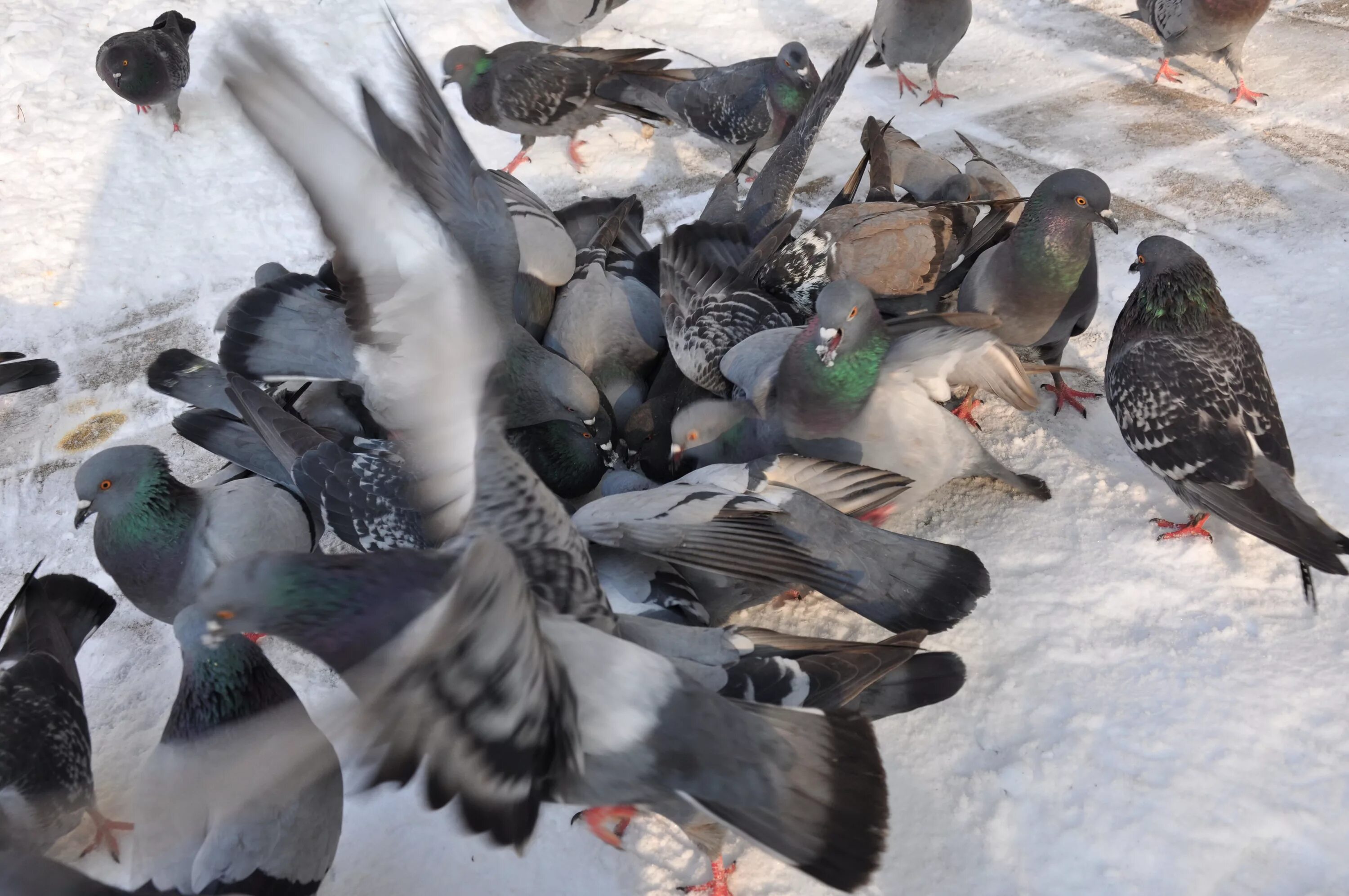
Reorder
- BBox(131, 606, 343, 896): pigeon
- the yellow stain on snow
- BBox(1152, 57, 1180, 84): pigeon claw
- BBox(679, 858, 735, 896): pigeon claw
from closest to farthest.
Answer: BBox(131, 606, 343, 896): pigeon < BBox(679, 858, 735, 896): pigeon claw < the yellow stain on snow < BBox(1152, 57, 1180, 84): pigeon claw

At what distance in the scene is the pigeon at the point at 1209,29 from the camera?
19.0 feet

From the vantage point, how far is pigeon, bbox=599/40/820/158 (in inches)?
227

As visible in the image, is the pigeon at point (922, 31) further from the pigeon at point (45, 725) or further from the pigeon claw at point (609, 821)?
the pigeon at point (45, 725)

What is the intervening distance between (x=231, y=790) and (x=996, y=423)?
337cm

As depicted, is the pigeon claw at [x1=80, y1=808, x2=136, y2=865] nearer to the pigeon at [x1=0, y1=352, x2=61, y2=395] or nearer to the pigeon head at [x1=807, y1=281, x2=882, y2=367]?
the pigeon at [x1=0, y1=352, x2=61, y2=395]

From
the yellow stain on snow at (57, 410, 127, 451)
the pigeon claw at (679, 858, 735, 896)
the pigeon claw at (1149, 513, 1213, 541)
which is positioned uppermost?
the pigeon claw at (1149, 513, 1213, 541)

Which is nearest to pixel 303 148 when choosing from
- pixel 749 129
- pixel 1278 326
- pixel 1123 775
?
pixel 1123 775

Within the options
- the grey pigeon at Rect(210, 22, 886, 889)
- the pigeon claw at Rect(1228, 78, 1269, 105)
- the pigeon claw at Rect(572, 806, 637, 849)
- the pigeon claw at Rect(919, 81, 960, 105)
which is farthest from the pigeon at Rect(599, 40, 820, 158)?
the pigeon claw at Rect(572, 806, 637, 849)

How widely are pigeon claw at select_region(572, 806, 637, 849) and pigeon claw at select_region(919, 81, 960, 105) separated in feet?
18.2

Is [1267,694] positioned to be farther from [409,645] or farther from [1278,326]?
[409,645]

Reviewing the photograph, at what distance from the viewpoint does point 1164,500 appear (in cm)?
369

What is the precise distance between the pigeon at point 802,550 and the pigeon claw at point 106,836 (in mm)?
1865

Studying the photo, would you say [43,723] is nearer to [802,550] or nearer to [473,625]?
[473,625]

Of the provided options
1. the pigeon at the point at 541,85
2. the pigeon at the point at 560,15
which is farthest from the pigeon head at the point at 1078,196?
the pigeon at the point at 560,15
